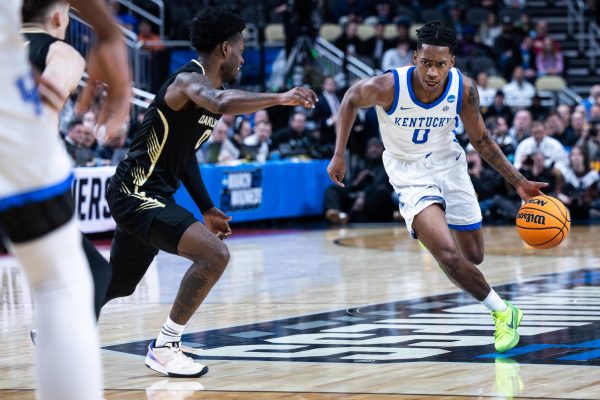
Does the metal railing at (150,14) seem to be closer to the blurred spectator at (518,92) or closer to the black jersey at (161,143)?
the blurred spectator at (518,92)

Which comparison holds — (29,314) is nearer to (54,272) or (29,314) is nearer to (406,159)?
(406,159)

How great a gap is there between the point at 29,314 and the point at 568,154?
1073cm

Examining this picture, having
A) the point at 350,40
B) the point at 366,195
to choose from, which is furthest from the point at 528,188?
the point at 350,40

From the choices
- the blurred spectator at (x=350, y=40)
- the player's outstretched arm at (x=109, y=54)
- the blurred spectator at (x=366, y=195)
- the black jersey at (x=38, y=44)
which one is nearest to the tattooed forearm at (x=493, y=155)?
the black jersey at (x=38, y=44)

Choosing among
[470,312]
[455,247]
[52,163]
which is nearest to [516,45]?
[470,312]

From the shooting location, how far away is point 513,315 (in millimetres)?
6656

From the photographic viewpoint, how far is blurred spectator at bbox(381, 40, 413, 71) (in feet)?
66.4

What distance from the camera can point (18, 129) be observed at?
2.95m

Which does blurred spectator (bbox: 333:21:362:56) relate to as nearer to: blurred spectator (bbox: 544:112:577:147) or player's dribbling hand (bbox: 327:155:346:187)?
blurred spectator (bbox: 544:112:577:147)

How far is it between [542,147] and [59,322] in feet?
48.5

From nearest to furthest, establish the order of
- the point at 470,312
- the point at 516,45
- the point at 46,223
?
1. the point at 46,223
2. the point at 470,312
3. the point at 516,45

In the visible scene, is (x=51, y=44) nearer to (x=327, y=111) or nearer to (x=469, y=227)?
(x=469, y=227)

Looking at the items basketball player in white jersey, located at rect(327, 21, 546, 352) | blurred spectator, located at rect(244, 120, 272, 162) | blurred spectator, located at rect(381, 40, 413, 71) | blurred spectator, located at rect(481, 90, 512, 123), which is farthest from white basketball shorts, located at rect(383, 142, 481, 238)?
blurred spectator, located at rect(381, 40, 413, 71)

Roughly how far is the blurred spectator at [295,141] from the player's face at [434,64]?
10.7 meters
